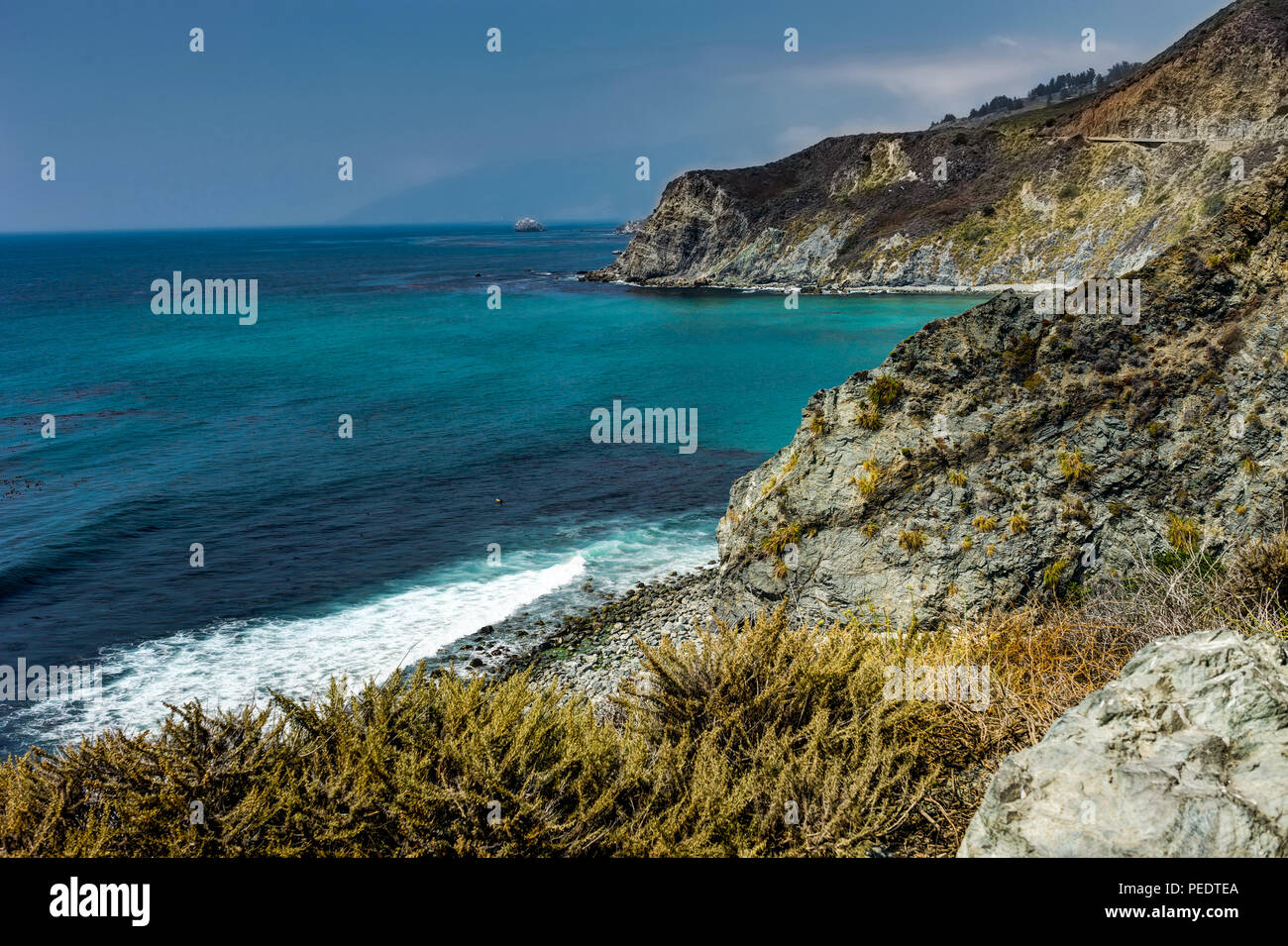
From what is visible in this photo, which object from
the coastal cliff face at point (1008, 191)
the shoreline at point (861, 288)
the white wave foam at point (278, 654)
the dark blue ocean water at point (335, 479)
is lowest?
the white wave foam at point (278, 654)

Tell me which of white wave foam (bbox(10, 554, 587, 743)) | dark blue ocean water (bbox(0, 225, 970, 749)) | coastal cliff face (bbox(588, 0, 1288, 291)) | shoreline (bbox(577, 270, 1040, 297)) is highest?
coastal cliff face (bbox(588, 0, 1288, 291))

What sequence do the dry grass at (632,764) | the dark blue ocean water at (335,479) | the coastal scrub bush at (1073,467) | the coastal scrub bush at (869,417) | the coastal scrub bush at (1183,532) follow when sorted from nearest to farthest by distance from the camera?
the dry grass at (632,764) → the coastal scrub bush at (1183,532) → the coastal scrub bush at (1073,467) → the coastal scrub bush at (869,417) → the dark blue ocean water at (335,479)

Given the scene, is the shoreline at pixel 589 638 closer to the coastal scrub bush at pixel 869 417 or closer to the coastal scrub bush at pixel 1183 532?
the coastal scrub bush at pixel 869 417

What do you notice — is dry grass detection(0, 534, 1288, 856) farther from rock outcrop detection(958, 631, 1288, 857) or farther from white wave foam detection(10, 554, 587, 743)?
white wave foam detection(10, 554, 587, 743)

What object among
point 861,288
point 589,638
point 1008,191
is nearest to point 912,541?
point 589,638

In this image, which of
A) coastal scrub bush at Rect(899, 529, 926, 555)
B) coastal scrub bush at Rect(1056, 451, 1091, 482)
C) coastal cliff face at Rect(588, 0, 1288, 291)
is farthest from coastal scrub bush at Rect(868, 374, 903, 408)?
coastal cliff face at Rect(588, 0, 1288, 291)

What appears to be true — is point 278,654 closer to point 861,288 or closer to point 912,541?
point 912,541

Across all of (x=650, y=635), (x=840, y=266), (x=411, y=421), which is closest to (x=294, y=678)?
(x=650, y=635)

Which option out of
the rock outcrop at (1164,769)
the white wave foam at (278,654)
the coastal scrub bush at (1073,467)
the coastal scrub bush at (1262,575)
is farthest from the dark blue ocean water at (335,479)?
the rock outcrop at (1164,769)
